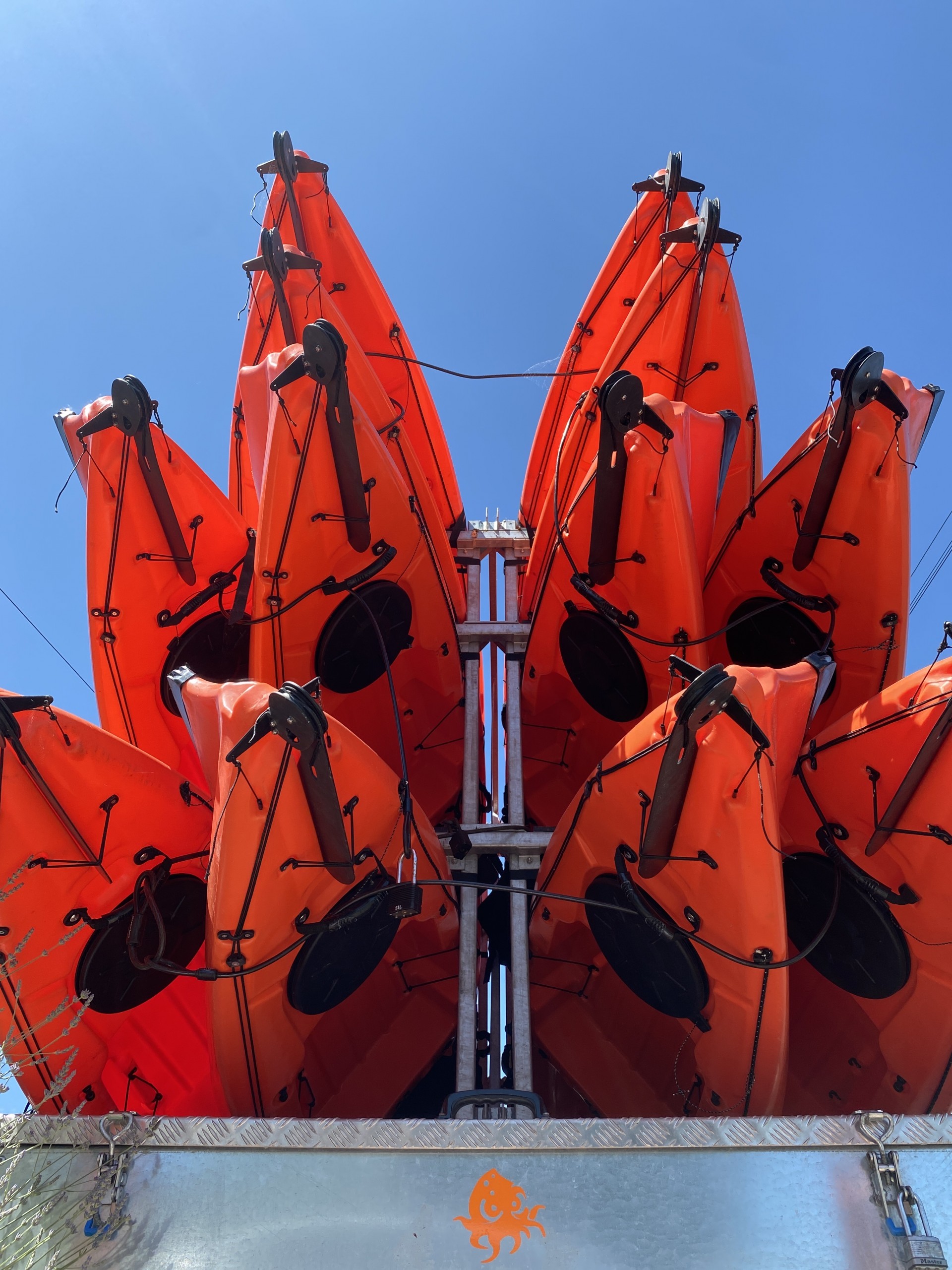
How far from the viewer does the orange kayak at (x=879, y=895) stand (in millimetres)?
5281

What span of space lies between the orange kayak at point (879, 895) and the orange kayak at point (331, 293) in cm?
528

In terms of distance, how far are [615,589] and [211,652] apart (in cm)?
375

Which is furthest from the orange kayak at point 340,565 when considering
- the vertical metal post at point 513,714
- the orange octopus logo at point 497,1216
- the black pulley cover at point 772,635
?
the orange octopus logo at point 497,1216

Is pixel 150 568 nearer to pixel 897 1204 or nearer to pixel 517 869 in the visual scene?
pixel 517 869

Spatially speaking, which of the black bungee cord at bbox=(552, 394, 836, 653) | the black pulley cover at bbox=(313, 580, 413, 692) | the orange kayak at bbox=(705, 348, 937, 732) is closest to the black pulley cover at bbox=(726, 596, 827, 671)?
the orange kayak at bbox=(705, 348, 937, 732)

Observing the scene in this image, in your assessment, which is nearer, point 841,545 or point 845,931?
point 845,931

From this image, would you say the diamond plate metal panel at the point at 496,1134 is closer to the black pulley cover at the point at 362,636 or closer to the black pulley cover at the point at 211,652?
the black pulley cover at the point at 362,636

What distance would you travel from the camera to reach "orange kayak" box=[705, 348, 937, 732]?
6.99 m

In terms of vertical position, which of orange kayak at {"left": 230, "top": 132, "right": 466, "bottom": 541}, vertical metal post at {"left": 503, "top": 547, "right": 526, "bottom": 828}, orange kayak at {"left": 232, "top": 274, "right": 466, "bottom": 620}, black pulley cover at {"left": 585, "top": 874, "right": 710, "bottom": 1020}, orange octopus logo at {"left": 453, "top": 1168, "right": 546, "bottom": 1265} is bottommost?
orange octopus logo at {"left": 453, "top": 1168, "right": 546, "bottom": 1265}

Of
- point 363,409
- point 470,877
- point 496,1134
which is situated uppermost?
point 363,409

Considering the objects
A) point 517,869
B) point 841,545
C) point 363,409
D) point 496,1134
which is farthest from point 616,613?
point 496,1134

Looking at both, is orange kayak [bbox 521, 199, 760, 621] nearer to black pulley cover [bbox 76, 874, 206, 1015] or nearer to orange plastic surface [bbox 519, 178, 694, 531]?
orange plastic surface [bbox 519, 178, 694, 531]

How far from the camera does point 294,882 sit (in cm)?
514

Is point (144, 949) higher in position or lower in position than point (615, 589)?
lower
